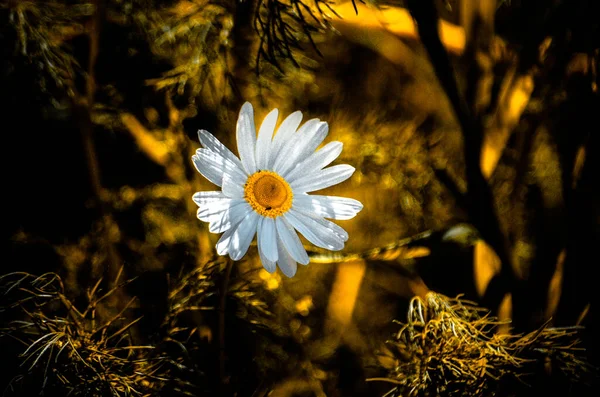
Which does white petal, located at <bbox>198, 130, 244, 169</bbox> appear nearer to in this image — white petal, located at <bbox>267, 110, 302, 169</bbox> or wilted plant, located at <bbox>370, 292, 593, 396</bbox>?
white petal, located at <bbox>267, 110, 302, 169</bbox>

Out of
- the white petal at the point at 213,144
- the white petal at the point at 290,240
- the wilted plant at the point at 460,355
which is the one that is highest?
the white petal at the point at 213,144

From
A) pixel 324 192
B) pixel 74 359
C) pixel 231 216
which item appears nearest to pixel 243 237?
pixel 231 216

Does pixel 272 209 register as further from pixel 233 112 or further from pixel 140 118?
pixel 140 118

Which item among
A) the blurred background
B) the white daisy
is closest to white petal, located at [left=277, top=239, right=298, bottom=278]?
the white daisy

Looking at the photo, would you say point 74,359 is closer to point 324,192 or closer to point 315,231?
point 315,231

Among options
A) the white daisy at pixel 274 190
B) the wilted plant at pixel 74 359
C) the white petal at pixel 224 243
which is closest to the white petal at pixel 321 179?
the white daisy at pixel 274 190

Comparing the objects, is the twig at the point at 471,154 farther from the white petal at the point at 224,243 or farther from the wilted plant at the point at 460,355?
the white petal at the point at 224,243

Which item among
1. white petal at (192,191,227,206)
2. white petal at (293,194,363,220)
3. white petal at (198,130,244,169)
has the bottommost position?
white petal at (293,194,363,220)
